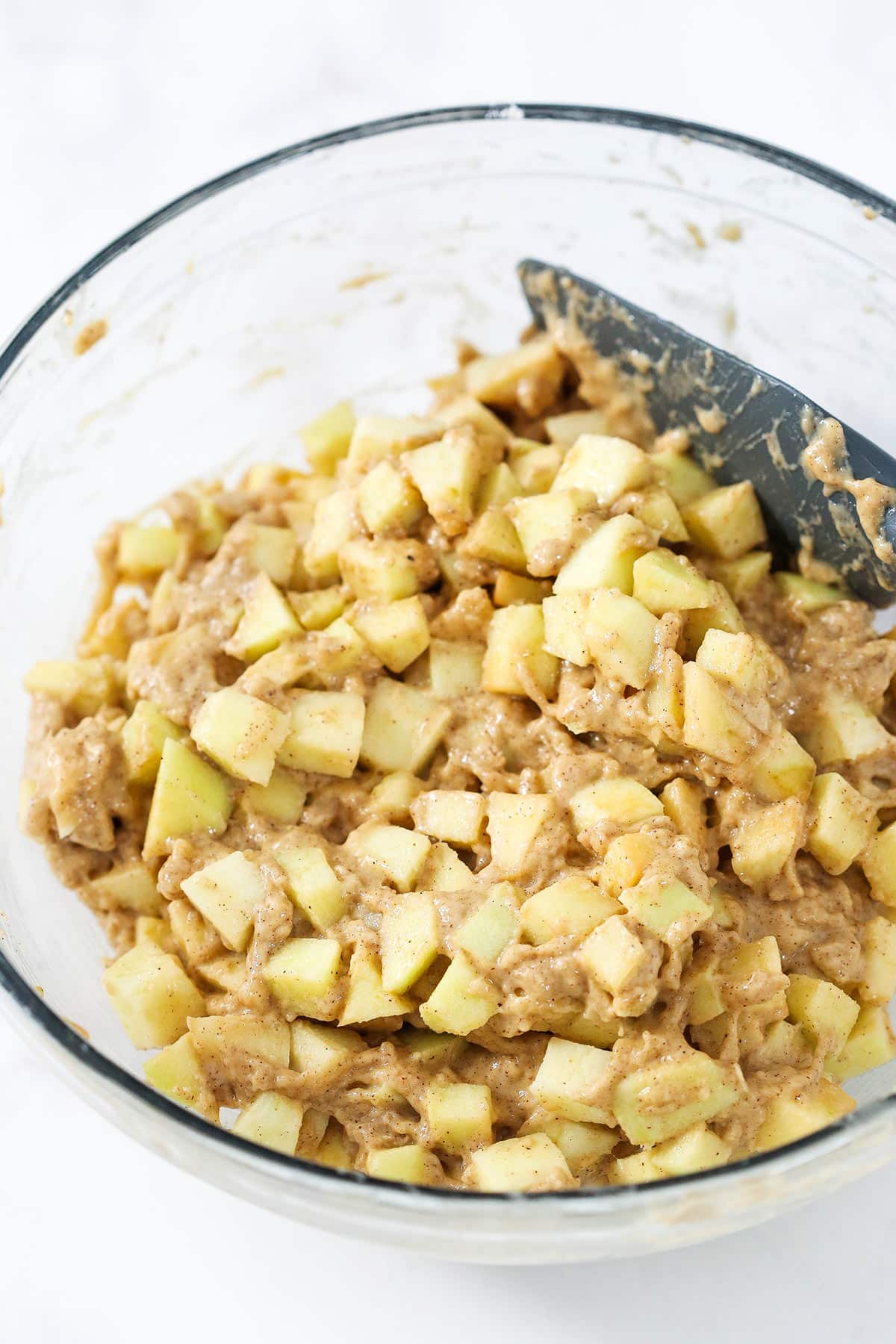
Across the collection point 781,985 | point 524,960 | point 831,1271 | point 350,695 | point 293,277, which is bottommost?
point 831,1271

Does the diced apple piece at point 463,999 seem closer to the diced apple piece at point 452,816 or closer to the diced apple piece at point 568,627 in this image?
the diced apple piece at point 452,816

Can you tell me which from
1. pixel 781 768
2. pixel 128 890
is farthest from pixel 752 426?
pixel 128 890

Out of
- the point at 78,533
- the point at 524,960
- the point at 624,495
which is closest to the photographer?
the point at 524,960

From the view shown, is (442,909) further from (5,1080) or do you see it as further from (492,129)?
(492,129)

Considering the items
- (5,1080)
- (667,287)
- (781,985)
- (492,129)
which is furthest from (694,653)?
(5,1080)

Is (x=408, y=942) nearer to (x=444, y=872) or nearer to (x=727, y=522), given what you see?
(x=444, y=872)

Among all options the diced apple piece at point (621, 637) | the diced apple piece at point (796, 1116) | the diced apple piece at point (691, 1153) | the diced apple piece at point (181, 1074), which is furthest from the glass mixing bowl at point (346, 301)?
the diced apple piece at point (796, 1116)

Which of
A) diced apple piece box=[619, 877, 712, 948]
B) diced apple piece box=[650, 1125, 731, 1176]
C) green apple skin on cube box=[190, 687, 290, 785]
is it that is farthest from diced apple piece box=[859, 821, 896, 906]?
green apple skin on cube box=[190, 687, 290, 785]
